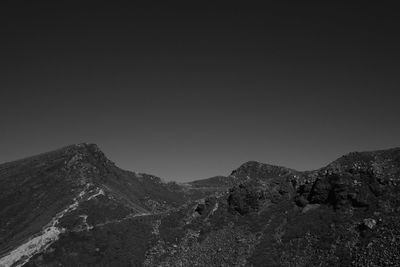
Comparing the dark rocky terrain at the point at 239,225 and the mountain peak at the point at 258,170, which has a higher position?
the mountain peak at the point at 258,170

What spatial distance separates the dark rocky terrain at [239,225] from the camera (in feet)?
145

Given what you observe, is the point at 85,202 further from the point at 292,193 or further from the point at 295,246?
the point at 295,246

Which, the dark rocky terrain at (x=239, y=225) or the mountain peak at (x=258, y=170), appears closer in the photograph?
the dark rocky terrain at (x=239, y=225)

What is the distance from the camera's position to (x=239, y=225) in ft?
187

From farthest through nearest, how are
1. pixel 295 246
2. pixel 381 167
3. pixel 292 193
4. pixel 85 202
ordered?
pixel 85 202
pixel 292 193
pixel 381 167
pixel 295 246

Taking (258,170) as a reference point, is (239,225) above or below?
below

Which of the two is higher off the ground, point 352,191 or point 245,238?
point 352,191

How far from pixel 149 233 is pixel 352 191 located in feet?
111

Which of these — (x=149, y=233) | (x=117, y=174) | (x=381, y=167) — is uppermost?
(x=117, y=174)

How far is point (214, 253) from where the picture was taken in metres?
51.2

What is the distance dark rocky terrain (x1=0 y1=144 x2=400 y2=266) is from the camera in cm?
4409

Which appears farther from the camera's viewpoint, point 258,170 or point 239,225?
point 258,170

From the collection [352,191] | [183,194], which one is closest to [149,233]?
[352,191]

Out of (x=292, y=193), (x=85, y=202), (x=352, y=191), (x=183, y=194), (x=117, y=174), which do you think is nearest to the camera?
(x=352, y=191)
